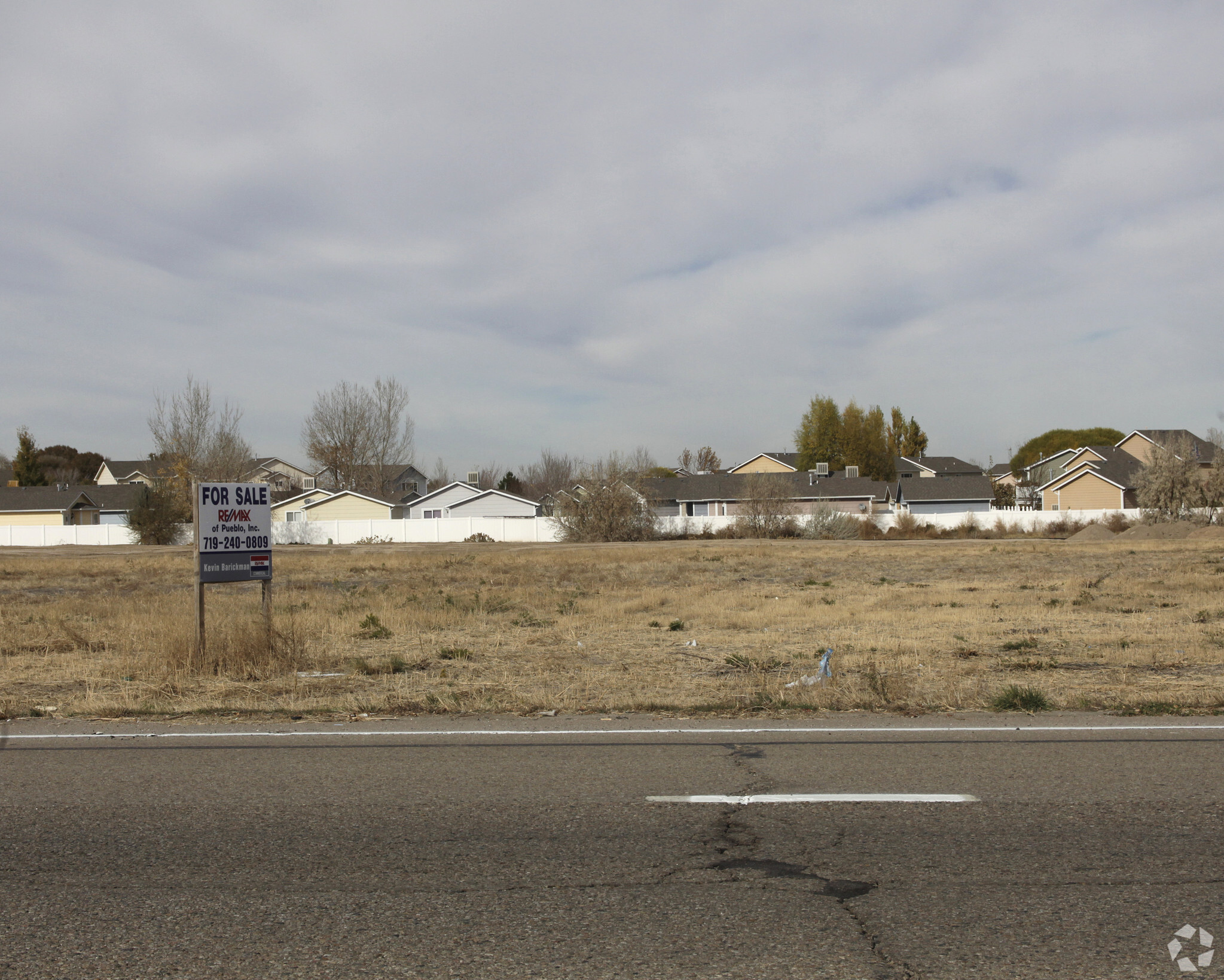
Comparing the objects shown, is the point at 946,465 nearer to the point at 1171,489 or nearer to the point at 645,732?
the point at 1171,489

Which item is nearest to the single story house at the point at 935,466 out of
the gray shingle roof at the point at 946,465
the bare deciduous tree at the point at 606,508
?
the gray shingle roof at the point at 946,465

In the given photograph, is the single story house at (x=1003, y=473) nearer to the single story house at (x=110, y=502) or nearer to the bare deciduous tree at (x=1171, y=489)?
the bare deciduous tree at (x=1171, y=489)

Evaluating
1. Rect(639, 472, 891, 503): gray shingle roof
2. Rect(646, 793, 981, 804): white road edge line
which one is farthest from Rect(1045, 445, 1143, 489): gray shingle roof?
Rect(646, 793, 981, 804): white road edge line

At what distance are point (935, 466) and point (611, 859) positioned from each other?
126 meters

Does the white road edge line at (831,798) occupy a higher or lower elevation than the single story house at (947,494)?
lower

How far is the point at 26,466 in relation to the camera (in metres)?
99.9

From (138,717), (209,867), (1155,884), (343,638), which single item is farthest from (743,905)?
(343,638)

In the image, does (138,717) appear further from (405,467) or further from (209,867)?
(405,467)

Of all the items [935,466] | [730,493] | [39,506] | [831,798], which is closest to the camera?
[831,798]

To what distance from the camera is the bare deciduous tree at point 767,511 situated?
6366cm

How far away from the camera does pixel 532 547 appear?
55688 mm

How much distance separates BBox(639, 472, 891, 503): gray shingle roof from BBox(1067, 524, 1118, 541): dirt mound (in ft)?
77.5

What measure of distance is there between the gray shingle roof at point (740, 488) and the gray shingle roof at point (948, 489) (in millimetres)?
1512

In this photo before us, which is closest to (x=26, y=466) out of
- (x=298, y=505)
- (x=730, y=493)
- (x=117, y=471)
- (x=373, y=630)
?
(x=117, y=471)
